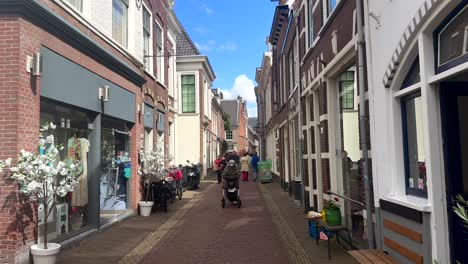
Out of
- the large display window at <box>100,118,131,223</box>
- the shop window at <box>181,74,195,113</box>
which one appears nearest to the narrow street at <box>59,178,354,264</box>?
the large display window at <box>100,118,131,223</box>

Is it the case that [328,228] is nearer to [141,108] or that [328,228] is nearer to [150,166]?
[150,166]

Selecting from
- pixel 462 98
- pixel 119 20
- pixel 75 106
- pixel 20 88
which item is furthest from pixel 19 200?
pixel 119 20

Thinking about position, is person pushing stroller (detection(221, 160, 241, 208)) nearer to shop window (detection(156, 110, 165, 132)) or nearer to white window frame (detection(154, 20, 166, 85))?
shop window (detection(156, 110, 165, 132))

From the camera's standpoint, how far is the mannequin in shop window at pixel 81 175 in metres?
8.75

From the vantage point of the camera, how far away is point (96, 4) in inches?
392

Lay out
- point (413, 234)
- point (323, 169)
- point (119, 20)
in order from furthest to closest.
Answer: point (119, 20) < point (323, 169) < point (413, 234)

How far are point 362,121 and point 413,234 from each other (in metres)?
2.04

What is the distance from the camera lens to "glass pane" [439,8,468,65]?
4.04 m

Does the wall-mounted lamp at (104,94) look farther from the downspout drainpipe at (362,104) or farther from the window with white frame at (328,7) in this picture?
the downspout drainpipe at (362,104)

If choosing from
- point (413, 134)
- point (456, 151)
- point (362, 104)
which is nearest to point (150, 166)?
point (362, 104)

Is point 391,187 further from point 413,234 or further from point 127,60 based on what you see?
point 127,60

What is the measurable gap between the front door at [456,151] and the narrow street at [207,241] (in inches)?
101

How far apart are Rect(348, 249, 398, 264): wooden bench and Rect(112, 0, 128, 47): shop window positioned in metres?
8.54

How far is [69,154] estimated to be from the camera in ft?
28.1
